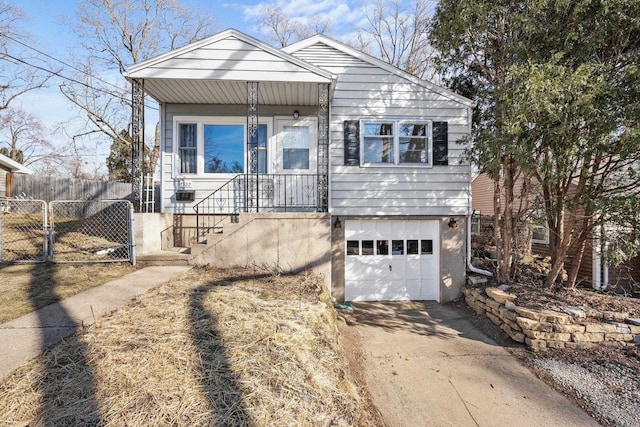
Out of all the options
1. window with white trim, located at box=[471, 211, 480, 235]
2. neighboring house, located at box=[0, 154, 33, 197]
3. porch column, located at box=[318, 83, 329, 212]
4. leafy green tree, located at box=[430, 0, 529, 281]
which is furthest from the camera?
neighboring house, located at box=[0, 154, 33, 197]

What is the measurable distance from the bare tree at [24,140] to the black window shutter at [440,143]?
2574cm

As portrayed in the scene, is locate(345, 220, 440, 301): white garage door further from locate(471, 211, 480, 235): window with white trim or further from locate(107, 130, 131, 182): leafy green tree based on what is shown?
locate(107, 130, 131, 182): leafy green tree

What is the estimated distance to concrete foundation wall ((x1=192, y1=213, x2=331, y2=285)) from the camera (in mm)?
5879

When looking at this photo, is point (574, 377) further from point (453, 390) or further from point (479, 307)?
point (479, 307)

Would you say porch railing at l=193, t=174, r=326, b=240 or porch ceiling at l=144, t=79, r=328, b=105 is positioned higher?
porch ceiling at l=144, t=79, r=328, b=105

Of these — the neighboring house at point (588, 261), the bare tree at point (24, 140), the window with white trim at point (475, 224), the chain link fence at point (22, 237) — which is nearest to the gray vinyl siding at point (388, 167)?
the neighboring house at point (588, 261)

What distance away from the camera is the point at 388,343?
5152 mm

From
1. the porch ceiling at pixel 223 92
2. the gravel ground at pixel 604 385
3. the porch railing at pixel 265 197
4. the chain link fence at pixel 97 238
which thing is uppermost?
the porch ceiling at pixel 223 92

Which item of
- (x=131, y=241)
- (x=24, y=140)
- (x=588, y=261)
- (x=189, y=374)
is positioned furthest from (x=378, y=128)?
(x=24, y=140)

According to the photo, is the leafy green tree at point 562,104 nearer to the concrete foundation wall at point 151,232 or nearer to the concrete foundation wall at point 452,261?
the concrete foundation wall at point 452,261

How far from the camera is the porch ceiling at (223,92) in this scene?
20.5ft

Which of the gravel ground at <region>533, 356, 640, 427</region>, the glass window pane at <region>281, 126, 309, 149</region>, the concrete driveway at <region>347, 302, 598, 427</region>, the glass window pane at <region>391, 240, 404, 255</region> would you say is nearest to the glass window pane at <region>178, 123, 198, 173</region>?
the glass window pane at <region>281, 126, 309, 149</region>

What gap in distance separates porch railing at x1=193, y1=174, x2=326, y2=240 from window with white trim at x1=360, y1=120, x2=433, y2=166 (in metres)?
1.51

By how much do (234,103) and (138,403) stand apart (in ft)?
21.8
